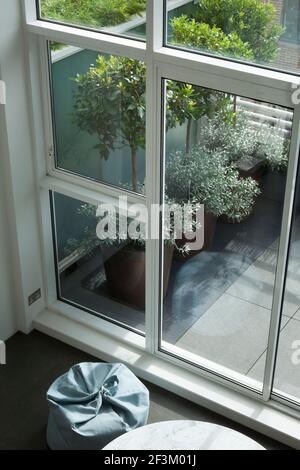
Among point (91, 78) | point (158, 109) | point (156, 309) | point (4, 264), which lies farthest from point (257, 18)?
point (4, 264)

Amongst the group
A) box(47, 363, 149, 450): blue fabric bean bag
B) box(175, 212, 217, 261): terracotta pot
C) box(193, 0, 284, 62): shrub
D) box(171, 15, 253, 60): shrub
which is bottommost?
box(47, 363, 149, 450): blue fabric bean bag

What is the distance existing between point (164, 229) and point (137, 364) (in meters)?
0.95

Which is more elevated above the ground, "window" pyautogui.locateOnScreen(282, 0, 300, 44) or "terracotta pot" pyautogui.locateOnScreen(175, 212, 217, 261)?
"window" pyautogui.locateOnScreen(282, 0, 300, 44)

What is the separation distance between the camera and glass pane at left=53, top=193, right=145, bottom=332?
463 cm

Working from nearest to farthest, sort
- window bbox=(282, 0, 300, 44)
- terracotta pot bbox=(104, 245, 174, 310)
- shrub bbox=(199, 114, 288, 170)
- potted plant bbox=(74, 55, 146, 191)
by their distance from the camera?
window bbox=(282, 0, 300, 44) < shrub bbox=(199, 114, 288, 170) < potted plant bbox=(74, 55, 146, 191) < terracotta pot bbox=(104, 245, 174, 310)

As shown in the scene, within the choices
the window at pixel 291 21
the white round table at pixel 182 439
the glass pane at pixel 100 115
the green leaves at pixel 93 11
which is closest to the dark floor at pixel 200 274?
the glass pane at pixel 100 115

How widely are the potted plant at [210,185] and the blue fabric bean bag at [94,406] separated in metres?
0.96

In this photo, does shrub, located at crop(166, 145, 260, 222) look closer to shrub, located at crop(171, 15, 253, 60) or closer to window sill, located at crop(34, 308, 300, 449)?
shrub, located at crop(171, 15, 253, 60)

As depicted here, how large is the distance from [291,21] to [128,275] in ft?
6.62

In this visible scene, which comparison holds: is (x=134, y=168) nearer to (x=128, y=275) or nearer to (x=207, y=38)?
(x=128, y=275)

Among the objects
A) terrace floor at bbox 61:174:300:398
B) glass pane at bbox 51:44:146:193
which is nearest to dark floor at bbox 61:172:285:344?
terrace floor at bbox 61:174:300:398

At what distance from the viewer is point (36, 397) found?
4512 millimetres
